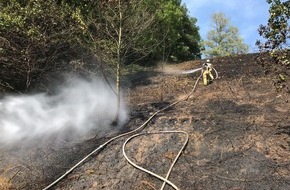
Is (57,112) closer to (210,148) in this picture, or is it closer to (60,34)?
(60,34)

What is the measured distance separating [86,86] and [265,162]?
308 inches

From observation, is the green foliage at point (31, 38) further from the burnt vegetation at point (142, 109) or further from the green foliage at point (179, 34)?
the green foliage at point (179, 34)

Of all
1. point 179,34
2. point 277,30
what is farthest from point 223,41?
point 277,30

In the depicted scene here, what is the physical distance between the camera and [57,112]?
10.4 m

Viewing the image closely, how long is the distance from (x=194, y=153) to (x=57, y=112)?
16.0 feet

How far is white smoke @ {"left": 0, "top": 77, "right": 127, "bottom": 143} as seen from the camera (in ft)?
30.8

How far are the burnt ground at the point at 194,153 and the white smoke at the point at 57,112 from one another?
84 centimetres

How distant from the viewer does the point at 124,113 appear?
405 inches

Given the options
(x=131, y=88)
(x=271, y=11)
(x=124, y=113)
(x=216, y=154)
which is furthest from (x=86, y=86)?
(x=271, y=11)

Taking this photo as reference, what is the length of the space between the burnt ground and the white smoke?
2.75 feet

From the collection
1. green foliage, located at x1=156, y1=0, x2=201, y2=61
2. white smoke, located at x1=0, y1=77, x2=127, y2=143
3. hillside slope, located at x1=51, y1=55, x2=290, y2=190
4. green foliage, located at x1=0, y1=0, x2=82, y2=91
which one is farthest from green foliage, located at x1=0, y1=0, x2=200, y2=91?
green foliage, located at x1=156, y1=0, x2=201, y2=61

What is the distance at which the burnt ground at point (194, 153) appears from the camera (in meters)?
6.46

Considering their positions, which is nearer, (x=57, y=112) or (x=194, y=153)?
(x=194, y=153)

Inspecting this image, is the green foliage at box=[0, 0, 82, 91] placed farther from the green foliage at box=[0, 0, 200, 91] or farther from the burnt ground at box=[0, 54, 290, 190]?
the burnt ground at box=[0, 54, 290, 190]
